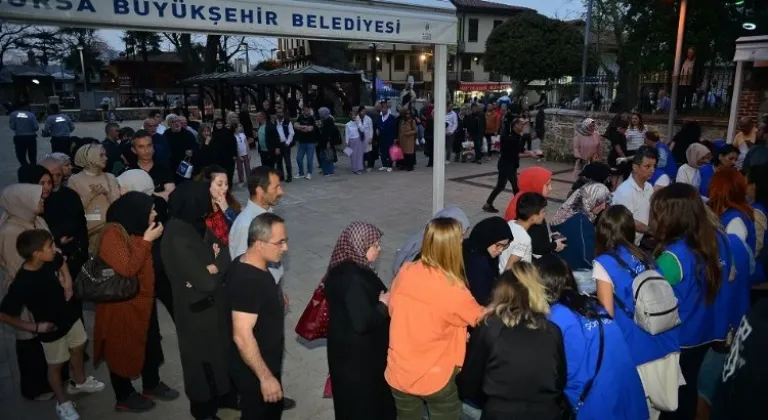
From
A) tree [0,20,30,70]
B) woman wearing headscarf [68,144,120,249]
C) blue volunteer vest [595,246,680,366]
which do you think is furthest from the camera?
tree [0,20,30,70]

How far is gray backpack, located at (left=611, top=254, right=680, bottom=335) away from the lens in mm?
2627

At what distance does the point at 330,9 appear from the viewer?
180 inches

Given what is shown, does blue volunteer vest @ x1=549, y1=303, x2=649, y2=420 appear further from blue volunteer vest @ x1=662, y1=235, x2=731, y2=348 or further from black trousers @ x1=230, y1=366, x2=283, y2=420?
black trousers @ x1=230, y1=366, x2=283, y2=420

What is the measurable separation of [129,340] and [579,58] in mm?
29981

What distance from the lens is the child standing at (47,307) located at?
334cm

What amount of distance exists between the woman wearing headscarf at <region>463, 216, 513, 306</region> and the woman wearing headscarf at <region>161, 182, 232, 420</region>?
1.51m

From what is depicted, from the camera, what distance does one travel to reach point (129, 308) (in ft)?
11.8

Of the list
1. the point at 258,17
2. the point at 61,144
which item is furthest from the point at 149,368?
the point at 61,144

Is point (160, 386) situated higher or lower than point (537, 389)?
lower

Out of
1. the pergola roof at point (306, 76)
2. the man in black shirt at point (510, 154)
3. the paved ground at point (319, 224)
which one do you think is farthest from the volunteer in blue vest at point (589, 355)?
the pergola roof at point (306, 76)

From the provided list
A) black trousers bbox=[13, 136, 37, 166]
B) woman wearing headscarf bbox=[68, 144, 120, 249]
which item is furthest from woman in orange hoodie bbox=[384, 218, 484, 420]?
black trousers bbox=[13, 136, 37, 166]

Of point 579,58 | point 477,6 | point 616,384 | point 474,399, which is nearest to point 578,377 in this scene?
point 616,384

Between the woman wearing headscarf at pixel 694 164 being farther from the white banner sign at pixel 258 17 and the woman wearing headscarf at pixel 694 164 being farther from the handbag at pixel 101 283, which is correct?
the handbag at pixel 101 283

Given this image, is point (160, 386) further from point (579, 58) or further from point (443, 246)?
point (579, 58)
